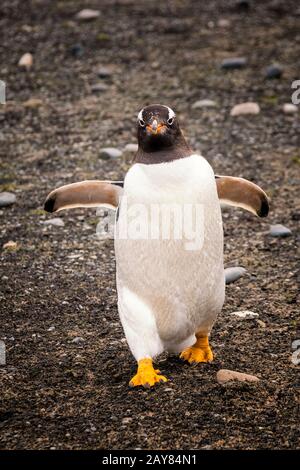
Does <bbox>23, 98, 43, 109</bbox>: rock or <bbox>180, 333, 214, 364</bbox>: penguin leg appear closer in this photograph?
<bbox>180, 333, 214, 364</bbox>: penguin leg

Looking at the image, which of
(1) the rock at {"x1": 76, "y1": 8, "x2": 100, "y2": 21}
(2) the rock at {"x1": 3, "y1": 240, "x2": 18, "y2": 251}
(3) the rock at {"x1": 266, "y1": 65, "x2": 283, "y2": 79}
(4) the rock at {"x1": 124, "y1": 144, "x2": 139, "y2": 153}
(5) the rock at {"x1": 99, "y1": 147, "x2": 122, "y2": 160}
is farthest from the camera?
(1) the rock at {"x1": 76, "y1": 8, "x2": 100, "y2": 21}

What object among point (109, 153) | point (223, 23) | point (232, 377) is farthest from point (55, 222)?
point (223, 23)

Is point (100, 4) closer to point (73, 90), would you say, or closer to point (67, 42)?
point (67, 42)

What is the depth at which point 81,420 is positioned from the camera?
3920mm

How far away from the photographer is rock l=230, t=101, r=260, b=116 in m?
8.52

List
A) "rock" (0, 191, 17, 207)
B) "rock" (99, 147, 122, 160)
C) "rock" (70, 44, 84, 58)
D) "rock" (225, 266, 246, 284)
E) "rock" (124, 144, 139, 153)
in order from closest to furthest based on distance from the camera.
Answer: "rock" (225, 266, 246, 284)
"rock" (0, 191, 17, 207)
"rock" (99, 147, 122, 160)
"rock" (124, 144, 139, 153)
"rock" (70, 44, 84, 58)

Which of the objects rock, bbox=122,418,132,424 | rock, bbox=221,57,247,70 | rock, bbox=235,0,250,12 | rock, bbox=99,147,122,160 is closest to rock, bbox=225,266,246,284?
rock, bbox=122,418,132,424

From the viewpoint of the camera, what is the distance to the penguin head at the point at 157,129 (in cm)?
412

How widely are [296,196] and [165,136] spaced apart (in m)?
2.96

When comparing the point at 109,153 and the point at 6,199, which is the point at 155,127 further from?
the point at 109,153

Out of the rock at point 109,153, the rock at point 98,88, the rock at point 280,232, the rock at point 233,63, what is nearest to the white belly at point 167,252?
the rock at point 280,232

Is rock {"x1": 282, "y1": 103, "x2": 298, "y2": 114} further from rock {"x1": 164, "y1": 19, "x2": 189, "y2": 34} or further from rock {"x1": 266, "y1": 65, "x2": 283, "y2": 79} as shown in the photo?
rock {"x1": 164, "y1": 19, "x2": 189, "y2": 34}
